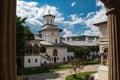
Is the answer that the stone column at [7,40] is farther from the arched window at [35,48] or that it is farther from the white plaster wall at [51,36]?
Answer: the white plaster wall at [51,36]

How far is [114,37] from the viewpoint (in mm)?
3752

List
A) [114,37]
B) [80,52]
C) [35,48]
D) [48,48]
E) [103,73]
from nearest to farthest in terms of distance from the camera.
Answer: [114,37] < [103,73] < [35,48] < [48,48] < [80,52]

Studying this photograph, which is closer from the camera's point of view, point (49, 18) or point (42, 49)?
point (42, 49)

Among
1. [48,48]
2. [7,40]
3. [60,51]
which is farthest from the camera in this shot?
[60,51]

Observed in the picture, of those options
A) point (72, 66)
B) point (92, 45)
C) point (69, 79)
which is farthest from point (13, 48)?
point (92, 45)

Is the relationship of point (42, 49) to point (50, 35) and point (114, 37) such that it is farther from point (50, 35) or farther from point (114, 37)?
point (114, 37)

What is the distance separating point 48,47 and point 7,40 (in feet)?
133

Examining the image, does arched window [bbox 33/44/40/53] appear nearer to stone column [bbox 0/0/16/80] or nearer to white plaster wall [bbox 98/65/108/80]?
white plaster wall [bbox 98/65/108/80]

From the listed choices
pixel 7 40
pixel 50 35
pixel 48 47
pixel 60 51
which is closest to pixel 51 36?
pixel 50 35

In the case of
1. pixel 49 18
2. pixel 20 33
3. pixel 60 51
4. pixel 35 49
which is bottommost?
pixel 60 51

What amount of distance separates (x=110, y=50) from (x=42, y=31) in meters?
42.1

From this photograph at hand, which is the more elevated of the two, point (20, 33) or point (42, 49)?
point (20, 33)

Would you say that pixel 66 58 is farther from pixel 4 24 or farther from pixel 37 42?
pixel 4 24

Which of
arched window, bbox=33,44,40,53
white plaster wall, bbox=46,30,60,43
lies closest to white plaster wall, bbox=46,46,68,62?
white plaster wall, bbox=46,30,60,43
